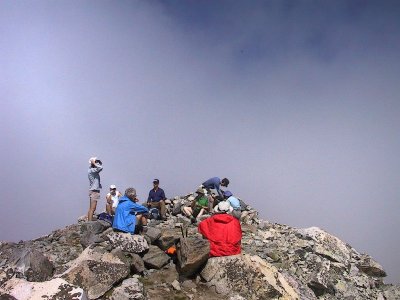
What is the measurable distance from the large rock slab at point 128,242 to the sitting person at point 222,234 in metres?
2.41

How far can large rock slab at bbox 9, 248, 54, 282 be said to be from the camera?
923 cm

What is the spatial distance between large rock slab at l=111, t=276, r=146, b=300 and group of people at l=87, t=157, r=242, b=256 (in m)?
2.66

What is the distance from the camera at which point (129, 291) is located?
31.6 ft

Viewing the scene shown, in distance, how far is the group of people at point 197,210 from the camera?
465 inches

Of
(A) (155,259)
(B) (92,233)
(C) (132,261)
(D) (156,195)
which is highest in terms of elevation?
(D) (156,195)

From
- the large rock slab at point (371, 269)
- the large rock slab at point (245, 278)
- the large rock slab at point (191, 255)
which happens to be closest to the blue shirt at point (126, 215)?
the large rock slab at point (191, 255)

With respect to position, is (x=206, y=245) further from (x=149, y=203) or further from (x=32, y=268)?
(x=149, y=203)

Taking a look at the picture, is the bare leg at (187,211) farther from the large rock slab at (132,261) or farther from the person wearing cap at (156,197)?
the large rock slab at (132,261)

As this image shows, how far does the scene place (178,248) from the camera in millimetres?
11672

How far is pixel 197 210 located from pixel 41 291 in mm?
13064

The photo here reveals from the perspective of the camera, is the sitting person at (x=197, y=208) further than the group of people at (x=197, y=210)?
Yes

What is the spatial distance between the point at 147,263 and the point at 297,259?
880cm

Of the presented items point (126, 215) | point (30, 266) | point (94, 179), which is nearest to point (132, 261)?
point (126, 215)

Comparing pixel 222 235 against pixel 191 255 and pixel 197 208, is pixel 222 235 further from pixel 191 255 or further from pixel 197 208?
pixel 197 208
